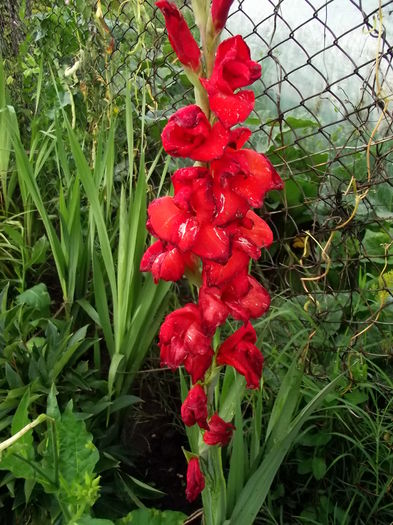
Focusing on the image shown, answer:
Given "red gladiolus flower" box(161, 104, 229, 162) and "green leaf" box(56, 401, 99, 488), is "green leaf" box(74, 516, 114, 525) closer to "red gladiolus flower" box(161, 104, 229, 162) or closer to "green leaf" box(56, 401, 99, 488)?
"green leaf" box(56, 401, 99, 488)

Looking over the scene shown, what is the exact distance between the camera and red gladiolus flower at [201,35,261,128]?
720 millimetres

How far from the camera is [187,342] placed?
0.83 meters

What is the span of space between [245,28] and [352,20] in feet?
1.58

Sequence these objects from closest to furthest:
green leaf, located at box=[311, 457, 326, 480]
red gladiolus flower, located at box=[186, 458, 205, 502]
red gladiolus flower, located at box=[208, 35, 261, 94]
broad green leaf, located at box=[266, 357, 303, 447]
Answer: red gladiolus flower, located at box=[208, 35, 261, 94], red gladiolus flower, located at box=[186, 458, 205, 502], broad green leaf, located at box=[266, 357, 303, 447], green leaf, located at box=[311, 457, 326, 480]

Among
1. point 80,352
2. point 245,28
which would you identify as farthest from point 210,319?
point 245,28

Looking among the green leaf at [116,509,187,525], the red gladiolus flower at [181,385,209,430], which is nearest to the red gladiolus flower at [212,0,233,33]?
the red gladiolus flower at [181,385,209,430]

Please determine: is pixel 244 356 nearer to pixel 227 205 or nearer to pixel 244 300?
pixel 244 300

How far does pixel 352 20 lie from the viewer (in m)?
1.61

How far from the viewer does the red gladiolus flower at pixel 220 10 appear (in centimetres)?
73

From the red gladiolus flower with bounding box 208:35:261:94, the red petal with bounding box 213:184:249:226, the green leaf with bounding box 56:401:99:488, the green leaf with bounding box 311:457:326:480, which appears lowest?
the green leaf with bounding box 311:457:326:480

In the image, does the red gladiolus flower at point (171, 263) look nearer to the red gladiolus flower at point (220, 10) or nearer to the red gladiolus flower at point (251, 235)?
the red gladiolus flower at point (251, 235)

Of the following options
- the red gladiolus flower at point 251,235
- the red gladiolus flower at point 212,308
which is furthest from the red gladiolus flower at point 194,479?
the red gladiolus flower at point 251,235

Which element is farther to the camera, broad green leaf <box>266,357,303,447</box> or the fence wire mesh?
the fence wire mesh

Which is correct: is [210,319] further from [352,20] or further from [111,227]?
[352,20]
